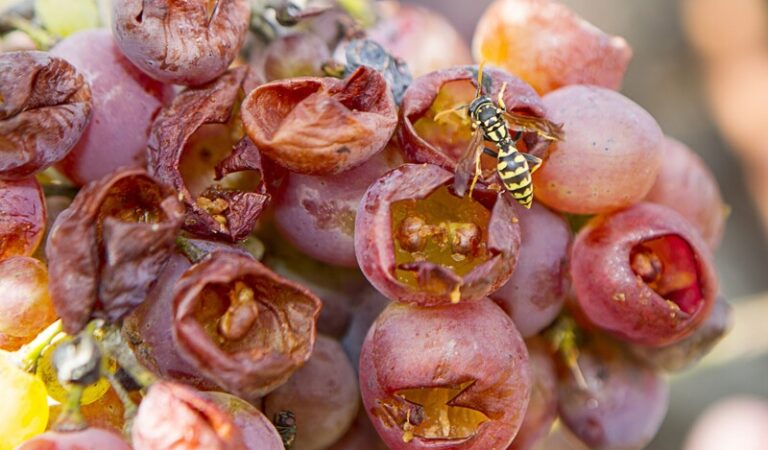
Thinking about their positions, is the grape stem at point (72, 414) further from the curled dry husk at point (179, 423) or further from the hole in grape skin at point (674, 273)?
the hole in grape skin at point (674, 273)

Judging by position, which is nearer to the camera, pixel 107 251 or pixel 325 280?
pixel 107 251

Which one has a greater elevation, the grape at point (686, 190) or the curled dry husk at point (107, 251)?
the curled dry husk at point (107, 251)

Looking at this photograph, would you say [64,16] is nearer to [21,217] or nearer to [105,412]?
[21,217]

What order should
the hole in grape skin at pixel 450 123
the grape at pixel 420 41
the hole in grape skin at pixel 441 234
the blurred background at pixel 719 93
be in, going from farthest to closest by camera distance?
the blurred background at pixel 719 93, the grape at pixel 420 41, the hole in grape skin at pixel 450 123, the hole in grape skin at pixel 441 234

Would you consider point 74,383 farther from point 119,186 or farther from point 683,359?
point 683,359

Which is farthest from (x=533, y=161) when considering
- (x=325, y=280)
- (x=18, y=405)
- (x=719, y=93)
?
(x=719, y=93)

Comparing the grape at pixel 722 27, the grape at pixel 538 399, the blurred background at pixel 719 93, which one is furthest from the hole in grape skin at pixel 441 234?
the grape at pixel 722 27
